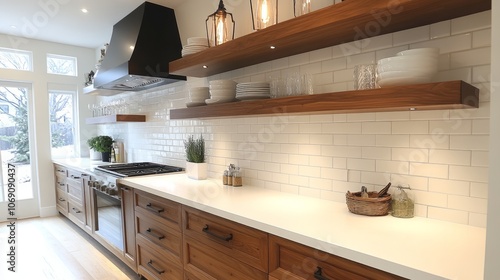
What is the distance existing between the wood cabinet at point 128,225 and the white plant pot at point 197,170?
1.76ft

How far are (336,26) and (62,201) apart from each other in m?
4.79

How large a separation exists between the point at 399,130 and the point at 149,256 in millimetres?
2117

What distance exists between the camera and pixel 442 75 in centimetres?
137

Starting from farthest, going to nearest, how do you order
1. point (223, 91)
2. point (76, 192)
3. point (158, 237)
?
point (76, 192) → point (158, 237) → point (223, 91)

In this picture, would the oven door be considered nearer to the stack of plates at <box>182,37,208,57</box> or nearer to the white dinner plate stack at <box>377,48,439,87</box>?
the stack of plates at <box>182,37,208,57</box>

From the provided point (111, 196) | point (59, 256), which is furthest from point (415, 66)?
point (59, 256)

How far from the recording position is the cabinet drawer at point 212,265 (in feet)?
5.09

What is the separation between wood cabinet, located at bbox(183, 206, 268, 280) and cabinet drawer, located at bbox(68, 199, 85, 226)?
8.09ft

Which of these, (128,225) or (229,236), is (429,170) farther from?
(128,225)

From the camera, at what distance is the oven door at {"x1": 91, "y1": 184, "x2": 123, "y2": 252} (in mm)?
2859

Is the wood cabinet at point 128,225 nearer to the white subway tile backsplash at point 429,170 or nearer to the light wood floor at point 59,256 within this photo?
the light wood floor at point 59,256

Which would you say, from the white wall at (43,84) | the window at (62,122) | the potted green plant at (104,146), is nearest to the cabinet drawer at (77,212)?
the potted green plant at (104,146)

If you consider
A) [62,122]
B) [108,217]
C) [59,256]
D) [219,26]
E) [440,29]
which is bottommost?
[59,256]

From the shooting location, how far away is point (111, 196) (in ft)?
9.62
